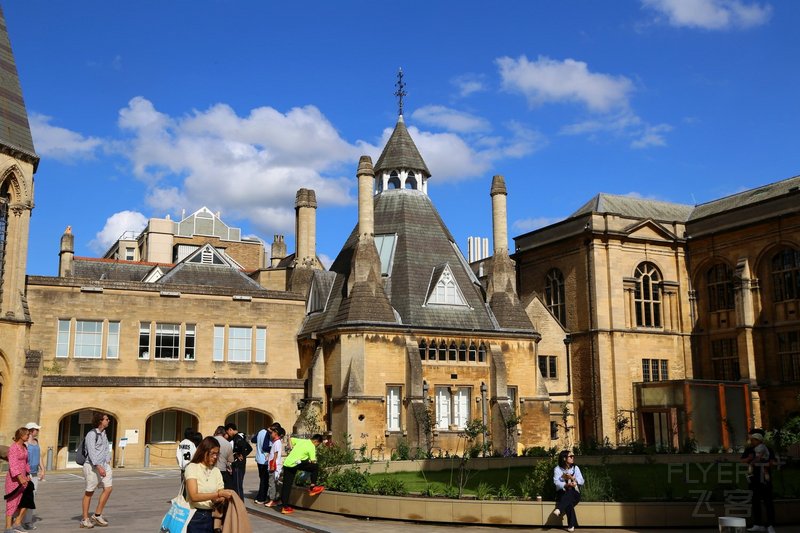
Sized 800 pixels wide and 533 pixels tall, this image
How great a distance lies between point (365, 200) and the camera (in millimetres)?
38844

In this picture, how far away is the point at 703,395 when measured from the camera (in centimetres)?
4097

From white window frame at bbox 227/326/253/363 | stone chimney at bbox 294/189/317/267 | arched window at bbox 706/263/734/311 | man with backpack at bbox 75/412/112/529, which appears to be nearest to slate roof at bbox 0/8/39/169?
white window frame at bbox 227/326/253/363

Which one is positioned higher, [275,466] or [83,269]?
[83,269]

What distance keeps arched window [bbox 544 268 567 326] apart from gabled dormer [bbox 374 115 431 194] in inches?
457

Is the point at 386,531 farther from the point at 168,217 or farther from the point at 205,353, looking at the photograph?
the point at 168,217

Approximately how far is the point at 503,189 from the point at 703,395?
48.1 ft

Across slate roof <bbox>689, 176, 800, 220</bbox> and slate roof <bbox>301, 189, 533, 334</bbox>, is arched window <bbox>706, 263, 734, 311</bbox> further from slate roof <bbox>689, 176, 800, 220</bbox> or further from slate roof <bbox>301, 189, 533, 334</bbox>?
slate roof <bbox>301, 189, 533, 334</bbox>

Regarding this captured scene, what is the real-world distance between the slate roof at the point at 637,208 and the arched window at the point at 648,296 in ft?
11.6

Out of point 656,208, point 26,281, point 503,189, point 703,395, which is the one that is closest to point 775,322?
point 703,395

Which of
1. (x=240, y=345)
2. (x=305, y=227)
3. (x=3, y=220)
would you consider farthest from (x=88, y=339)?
(x=305, y=227)

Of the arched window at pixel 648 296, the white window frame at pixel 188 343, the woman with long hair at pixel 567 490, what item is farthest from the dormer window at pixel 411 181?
the woman with long hair at pixel 567 490

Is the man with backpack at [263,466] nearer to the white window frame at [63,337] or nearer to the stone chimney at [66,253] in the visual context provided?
the white window frame at [63,337]

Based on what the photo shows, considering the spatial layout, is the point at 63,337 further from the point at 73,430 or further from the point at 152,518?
the point at 152,518

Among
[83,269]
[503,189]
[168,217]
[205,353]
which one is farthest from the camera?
[168,217]
